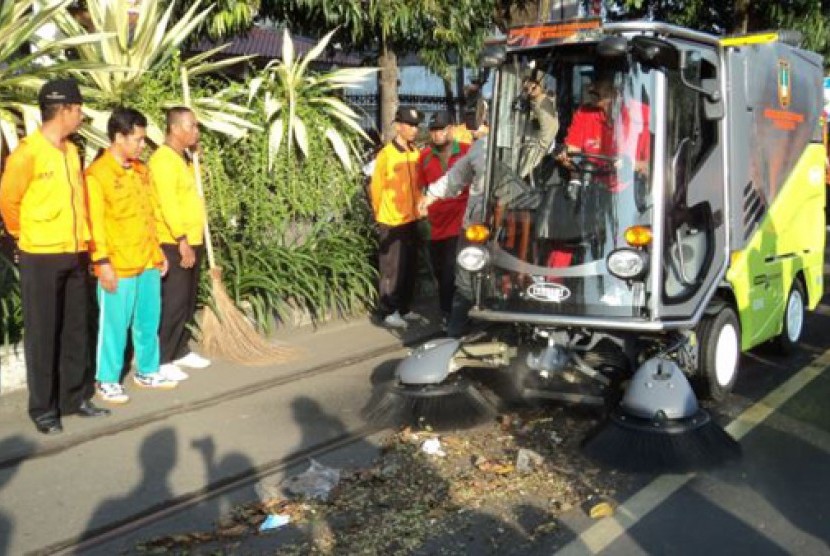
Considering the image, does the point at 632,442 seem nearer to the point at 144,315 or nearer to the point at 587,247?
the point at 587,247

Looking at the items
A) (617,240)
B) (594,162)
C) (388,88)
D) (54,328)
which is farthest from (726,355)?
(388,88)

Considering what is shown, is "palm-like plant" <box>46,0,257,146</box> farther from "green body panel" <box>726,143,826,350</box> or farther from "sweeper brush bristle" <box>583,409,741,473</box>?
"sweeper brush bristle" <box>583,409,741,473</box>

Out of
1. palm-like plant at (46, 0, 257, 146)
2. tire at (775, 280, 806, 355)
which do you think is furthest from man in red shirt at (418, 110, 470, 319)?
tire at (775, 280, 806, 355)

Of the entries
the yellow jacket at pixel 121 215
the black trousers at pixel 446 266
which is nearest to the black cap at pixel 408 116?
the black trousers at pixel 446 266

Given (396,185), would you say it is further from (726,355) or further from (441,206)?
(726,355)

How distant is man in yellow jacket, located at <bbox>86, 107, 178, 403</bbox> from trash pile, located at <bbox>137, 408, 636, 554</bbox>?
1912mm

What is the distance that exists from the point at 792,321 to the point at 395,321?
136 inches

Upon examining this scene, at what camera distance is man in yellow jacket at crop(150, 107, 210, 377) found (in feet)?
23.1

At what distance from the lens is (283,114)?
9078mm

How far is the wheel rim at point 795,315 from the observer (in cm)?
790

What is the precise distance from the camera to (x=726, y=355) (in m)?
6.61

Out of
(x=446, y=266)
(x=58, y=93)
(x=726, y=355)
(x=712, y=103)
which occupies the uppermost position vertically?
(x=58, y=93)

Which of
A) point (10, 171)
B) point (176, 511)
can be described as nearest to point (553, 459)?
point (176, 511)

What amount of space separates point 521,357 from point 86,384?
2806 millimetres
